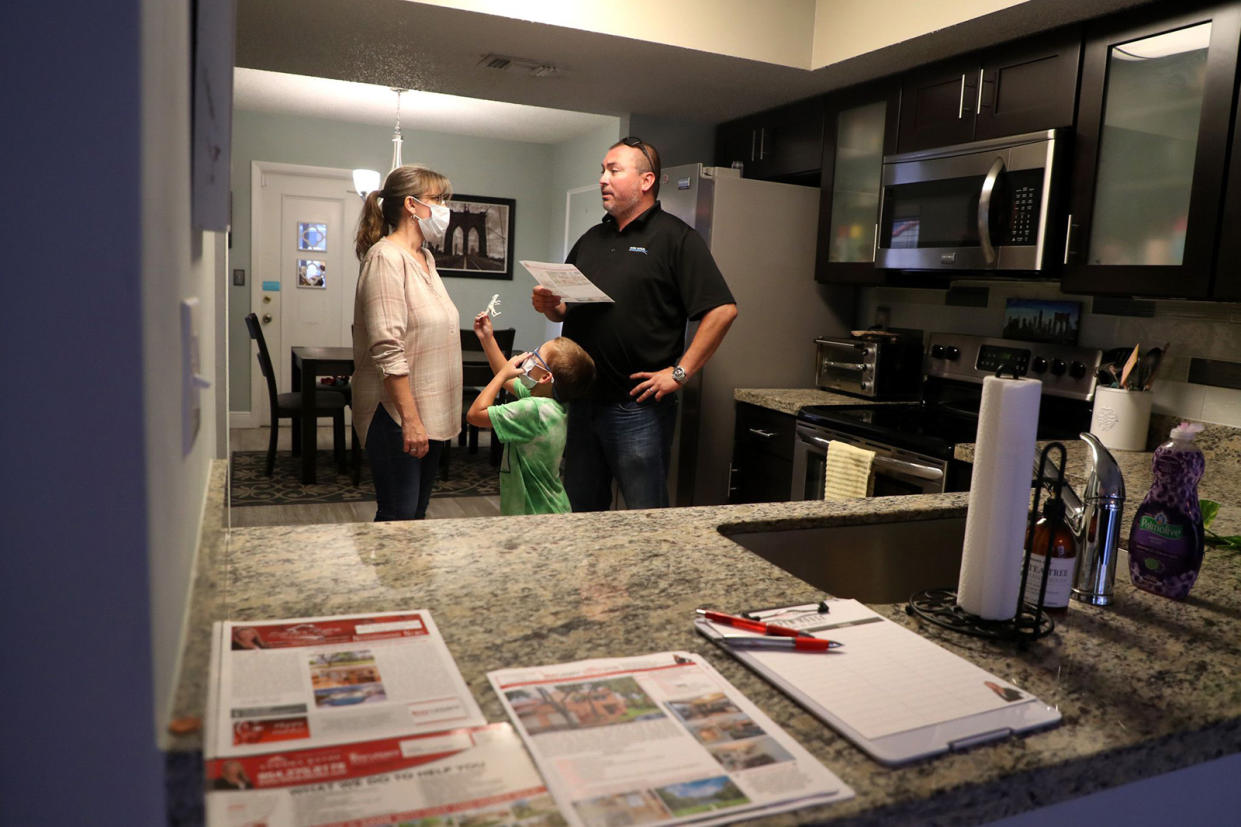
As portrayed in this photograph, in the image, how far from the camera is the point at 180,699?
63 cm

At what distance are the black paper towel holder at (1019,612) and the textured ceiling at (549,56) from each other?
178cm

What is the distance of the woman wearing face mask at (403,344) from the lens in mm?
2381

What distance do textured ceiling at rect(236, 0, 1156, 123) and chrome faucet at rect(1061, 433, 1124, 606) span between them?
1.68m

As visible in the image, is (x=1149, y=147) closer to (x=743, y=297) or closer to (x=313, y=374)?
(x=743, y=297)

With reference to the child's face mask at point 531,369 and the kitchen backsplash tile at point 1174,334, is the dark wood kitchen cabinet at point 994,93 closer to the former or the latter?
the kitchen backsplash tile at point 1174,334

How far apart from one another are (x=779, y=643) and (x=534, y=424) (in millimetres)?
1380

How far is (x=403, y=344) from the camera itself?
242 centimetres

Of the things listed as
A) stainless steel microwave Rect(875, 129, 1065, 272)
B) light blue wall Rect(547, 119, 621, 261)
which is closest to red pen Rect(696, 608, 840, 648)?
stainless steel microwave Rect(875, 129, 1065, 272)

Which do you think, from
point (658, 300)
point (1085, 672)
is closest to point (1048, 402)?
point (658, 300)

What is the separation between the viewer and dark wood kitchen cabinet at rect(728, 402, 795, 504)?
3.46 meters

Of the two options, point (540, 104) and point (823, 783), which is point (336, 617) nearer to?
point (823, 783)

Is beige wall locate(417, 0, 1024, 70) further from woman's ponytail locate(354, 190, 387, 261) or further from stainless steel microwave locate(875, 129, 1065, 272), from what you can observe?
woman's ponytail locate(354, 190, 387, 261)

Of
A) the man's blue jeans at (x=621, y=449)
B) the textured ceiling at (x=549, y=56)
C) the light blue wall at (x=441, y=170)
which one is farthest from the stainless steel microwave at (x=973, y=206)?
the light blue wall at (x=441, y=170)

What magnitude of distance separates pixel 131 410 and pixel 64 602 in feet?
0.45
